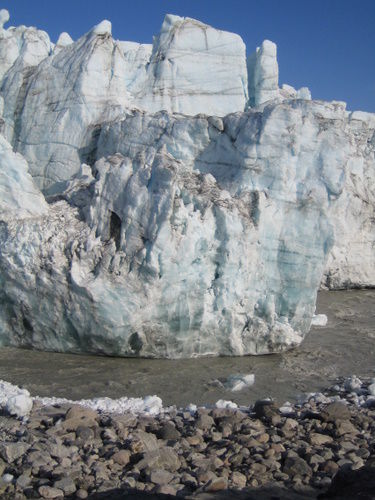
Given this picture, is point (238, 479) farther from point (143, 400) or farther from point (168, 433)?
point (143, 400)

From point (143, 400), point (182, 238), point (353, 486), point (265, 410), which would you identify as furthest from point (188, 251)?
point (353, 486)

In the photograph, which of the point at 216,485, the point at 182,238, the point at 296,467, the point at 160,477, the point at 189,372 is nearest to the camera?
the point at 216,485

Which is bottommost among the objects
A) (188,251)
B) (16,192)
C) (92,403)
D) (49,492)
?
(92,403)

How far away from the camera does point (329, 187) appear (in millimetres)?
9148

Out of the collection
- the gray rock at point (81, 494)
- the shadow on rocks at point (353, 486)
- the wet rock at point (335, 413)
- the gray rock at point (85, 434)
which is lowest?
the gray rock at point (81, 494)

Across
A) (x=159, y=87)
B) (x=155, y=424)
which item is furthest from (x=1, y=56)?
(x=155, y=424)

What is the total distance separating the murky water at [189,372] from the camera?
23.3ft

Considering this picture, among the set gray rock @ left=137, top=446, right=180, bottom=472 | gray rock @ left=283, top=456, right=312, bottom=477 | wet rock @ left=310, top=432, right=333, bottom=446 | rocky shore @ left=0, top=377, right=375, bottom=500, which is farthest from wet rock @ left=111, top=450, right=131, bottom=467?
wet rock @ left=310, top=432, right=333, bottom=446

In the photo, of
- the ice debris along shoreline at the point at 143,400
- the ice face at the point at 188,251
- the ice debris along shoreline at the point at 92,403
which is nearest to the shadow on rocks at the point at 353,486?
the ice debris along shoreline at the point at 143,400

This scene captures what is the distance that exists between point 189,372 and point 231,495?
4128 millimetres

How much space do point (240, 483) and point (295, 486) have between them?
39 cm

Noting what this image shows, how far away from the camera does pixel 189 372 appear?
7973 mm

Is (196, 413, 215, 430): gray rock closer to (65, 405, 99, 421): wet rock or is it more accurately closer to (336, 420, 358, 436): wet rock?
(65, 405, 99, 421): wet rock

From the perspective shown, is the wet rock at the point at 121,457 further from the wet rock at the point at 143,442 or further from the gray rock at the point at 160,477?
the gray rock at the point at 160,477
